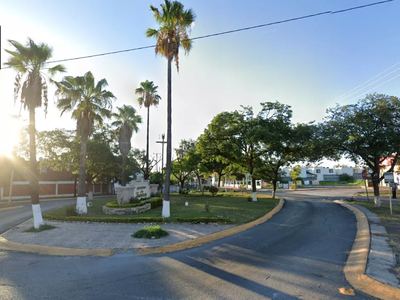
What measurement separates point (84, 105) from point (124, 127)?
30.7 feet

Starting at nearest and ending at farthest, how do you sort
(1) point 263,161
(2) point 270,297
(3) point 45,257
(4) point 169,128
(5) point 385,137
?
(2) point 270,297 → (3) point 45,257 → (4) point 169,128 → (5) point 385,137 → (1) point 263,161

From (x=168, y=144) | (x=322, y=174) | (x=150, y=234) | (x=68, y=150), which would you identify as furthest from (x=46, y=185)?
(x=322, y=174)

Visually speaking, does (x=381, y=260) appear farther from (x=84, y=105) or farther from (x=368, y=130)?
(x=84, y=105)

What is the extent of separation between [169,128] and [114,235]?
22.5ft

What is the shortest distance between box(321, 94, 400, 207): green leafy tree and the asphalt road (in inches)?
429

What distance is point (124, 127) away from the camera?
91.0 feet

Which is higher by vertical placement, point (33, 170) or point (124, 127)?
point (124, 127)

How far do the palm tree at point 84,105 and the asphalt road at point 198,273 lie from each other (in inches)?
412

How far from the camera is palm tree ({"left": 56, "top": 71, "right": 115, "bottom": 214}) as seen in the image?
701 inches

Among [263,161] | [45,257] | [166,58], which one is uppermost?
[166,58]

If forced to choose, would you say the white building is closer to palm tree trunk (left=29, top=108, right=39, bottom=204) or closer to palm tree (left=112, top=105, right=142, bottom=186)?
palm tree (left=112, top=105, right=142, bottom=186)

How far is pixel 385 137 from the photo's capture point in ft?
52.2

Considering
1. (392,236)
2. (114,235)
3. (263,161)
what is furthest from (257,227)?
(263,161)

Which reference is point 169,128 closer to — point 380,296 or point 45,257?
point 45,257
